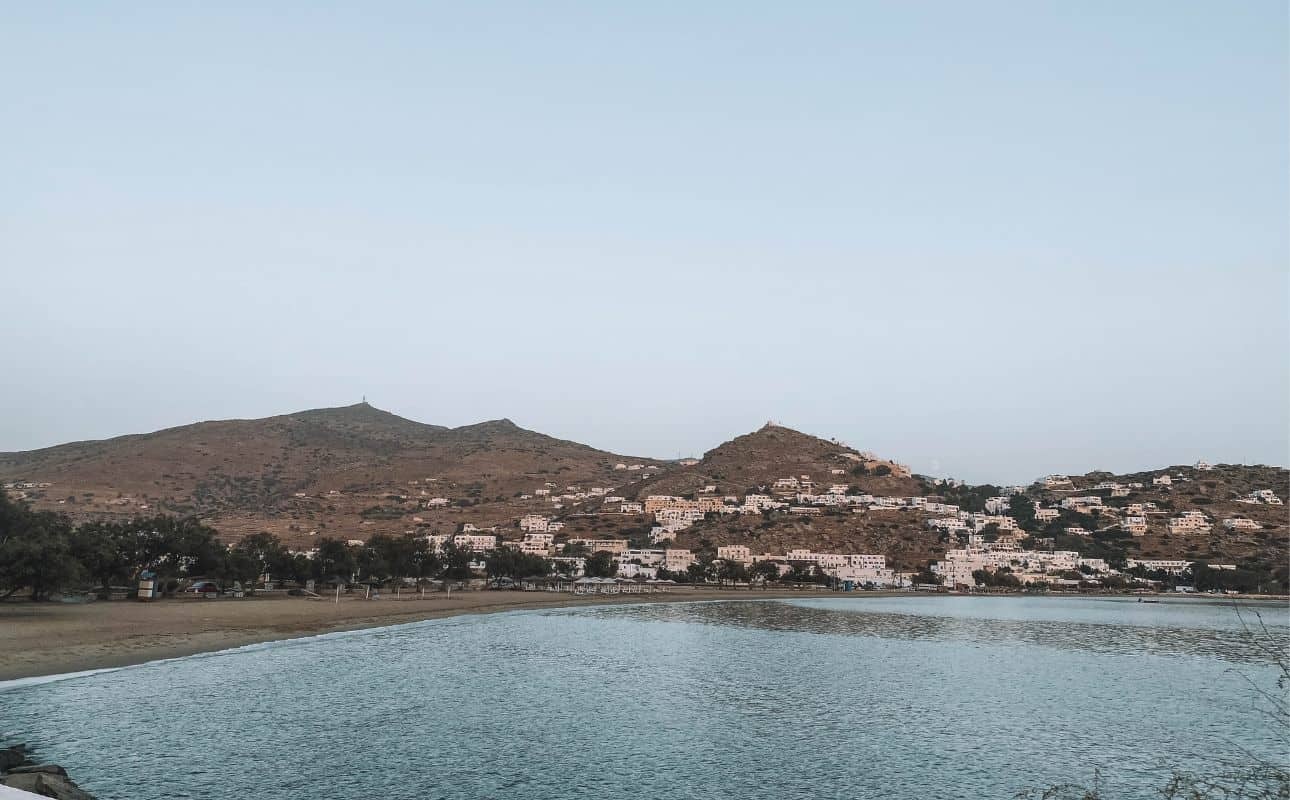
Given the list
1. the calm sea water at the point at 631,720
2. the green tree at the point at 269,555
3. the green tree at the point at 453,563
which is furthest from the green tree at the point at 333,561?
the calm sea water at the point at 631,720

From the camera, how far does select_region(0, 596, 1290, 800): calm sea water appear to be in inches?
920

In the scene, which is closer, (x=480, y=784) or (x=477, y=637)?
(x=480, y=784)

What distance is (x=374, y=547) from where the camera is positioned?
104 m

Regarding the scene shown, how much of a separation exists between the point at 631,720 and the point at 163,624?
110 feet

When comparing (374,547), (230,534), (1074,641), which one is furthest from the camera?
(230,534)

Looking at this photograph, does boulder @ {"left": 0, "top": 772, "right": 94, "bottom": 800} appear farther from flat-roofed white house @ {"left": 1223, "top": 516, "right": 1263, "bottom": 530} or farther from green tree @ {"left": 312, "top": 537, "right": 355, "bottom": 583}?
flat-roofed white house @ {"left": 1223, "top": 516, "right": 1263, "bottom": 530}

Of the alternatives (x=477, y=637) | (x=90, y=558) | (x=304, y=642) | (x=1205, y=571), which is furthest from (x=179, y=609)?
(x=1205, y=571)

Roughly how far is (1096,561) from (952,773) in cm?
18948

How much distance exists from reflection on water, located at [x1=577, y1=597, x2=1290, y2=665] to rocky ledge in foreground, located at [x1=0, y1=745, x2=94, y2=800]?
200 feet

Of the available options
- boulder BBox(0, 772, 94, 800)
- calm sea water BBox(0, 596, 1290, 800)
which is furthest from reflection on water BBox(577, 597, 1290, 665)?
boulder BBox(0, 772, 94, 800)

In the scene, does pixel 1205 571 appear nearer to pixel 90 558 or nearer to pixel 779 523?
pixel 779 523

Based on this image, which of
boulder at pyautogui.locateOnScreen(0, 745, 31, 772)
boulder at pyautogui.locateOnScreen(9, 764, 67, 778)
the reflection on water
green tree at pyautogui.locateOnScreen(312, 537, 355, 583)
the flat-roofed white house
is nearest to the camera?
boulder at pyautogui.locateOnScreen(9, 764, 67, 778)

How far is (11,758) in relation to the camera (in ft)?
68.1

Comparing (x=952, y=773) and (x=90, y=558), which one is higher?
(x=90, y=558)
